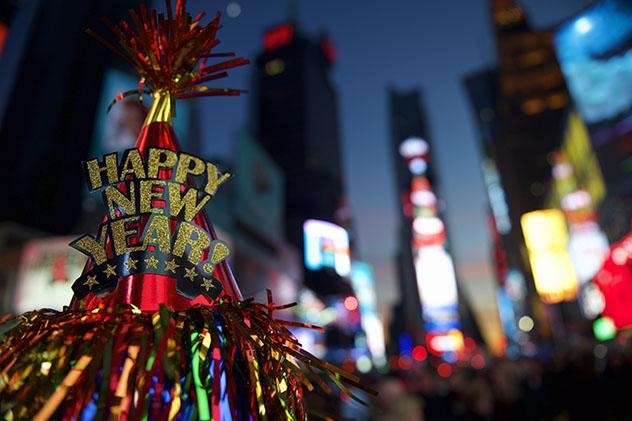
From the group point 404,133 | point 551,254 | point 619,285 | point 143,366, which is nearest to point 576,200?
point 551,254

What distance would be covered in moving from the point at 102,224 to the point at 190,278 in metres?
0.32

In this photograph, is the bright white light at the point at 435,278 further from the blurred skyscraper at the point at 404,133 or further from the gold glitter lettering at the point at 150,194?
the gold glitter lettering at the point at 150,194

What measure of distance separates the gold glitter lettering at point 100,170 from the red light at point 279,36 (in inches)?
3201

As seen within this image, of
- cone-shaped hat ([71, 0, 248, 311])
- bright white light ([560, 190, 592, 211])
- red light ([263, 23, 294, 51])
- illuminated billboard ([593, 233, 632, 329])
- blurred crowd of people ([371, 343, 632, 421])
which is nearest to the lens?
cone-shaped hat ([71, 0, 248, 311])

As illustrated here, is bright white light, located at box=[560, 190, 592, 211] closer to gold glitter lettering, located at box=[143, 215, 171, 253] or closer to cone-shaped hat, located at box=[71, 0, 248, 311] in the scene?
cone-shaped hat, located at box=[71, 0, 248, 311]

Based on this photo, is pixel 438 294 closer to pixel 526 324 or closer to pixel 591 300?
pixel 591 300

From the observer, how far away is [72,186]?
10023 millimetres

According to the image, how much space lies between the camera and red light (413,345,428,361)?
50894 mm

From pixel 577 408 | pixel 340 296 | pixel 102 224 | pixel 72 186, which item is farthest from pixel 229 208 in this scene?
pixel 102 224

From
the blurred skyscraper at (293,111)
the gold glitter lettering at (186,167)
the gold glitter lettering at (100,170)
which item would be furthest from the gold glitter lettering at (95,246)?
the blurred skyscraper at (293,111)

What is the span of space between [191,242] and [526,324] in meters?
75.3

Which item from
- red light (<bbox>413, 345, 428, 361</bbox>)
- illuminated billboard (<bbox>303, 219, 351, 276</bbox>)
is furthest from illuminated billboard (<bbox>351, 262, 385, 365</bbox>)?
illuminated billboard (<bbox>303, 219, 351, 276</bbox>)

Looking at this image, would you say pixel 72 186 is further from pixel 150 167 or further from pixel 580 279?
pixel 580 279

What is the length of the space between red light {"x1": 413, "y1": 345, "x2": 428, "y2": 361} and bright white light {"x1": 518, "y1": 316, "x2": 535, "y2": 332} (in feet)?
67.6
